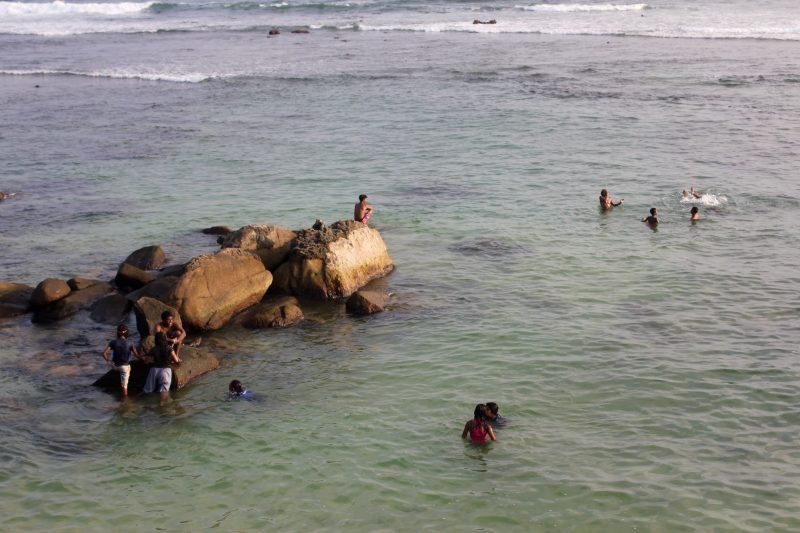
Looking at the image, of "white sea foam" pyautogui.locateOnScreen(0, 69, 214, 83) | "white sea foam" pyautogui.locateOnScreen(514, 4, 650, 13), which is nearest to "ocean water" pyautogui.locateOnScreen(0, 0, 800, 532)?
"white sea foam" pyautogui.locateOnScreen(0, 69, 214, 83)

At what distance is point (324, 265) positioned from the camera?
2039 cm

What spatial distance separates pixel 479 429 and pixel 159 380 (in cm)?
609

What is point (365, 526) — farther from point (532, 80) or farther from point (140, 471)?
point (532, 80)

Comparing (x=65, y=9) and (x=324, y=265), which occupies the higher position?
(x=65, y=9)

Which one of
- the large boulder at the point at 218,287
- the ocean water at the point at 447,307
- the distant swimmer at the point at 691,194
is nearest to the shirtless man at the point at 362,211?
the ocean water at the point at 447,307

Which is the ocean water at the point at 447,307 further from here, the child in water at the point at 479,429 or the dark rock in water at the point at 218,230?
the dark rock in water at the point at 218,230

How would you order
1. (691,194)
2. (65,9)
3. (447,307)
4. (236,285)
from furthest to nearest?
(65,9) → (691,194) → (447,307) → (236,285)

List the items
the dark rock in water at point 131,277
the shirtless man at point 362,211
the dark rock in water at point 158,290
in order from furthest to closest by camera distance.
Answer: the shirtless man at point 362,211 → the dark rock in water at point 131,277 → the dark rock in water at point 158,290

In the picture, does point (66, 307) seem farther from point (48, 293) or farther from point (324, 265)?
point (324, 265)

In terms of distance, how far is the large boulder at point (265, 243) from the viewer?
20.7 meters

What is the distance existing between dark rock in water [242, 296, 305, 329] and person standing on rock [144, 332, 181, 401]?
3.02 meters

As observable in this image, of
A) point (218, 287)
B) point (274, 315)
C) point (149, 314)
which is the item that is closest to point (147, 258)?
point (218, 287)

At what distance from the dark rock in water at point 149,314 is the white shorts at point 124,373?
1503 millimetres

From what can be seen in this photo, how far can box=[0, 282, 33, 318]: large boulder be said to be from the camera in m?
19.9
